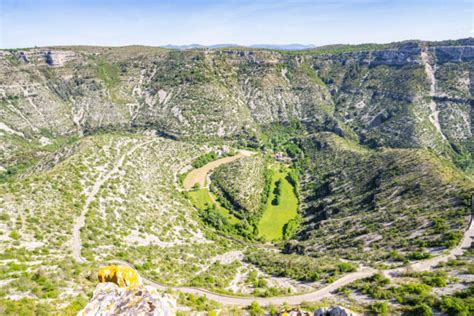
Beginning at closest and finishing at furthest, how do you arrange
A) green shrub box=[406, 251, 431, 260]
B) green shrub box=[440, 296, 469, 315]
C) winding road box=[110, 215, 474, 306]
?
green shrub box=[440, 296, 469, 315] → winding road box=[110, 215, 474, 306] → green shrub box=[406, 251, 431, 260]

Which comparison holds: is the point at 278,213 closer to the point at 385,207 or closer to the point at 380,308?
the point at 385,207

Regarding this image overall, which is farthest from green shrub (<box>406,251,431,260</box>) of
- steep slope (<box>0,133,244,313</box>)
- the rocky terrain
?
steep slope (<box>0,133,244,313</box>)

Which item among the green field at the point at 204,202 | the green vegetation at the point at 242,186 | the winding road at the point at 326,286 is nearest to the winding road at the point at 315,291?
the winding road at the point at 326,286

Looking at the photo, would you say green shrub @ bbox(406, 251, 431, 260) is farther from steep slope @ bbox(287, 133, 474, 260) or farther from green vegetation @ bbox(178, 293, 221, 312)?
green vegetation @ bbox(178, 293, 221, 312)

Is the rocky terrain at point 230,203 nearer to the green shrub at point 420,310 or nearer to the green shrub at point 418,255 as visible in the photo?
the green shrub at point 418,255

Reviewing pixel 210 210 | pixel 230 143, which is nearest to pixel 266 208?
pixel 210 210
